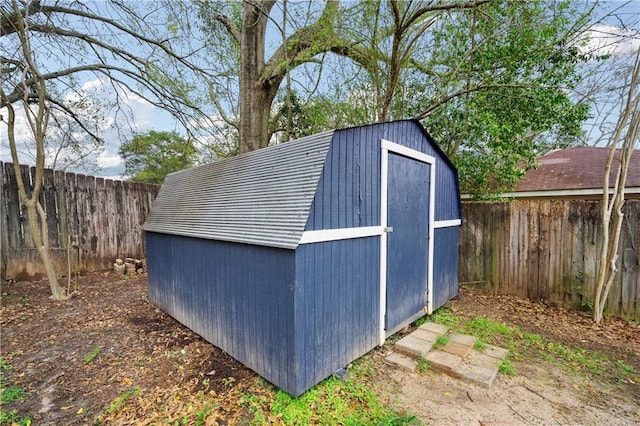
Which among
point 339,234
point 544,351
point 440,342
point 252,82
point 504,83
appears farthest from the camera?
point 252,82

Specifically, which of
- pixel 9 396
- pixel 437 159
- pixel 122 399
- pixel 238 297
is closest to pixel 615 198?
pixel 437 159

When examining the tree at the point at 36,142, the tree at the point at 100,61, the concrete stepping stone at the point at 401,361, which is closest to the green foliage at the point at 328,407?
the concrete stepping stone at the point at 401,361

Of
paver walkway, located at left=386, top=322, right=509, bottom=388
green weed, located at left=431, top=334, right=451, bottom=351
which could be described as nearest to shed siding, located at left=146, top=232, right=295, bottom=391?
paver walkway, located at left=386, top=322, right=509, bottom=388

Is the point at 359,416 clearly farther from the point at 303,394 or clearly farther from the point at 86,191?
the point at 86,191

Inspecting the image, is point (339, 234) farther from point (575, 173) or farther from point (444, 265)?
point (575, 173)

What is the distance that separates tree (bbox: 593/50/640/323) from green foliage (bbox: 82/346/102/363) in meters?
6.67

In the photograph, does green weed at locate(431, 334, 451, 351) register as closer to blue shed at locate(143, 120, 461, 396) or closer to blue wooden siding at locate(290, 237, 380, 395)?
blue shed at locate(143, 120, 461, 396)

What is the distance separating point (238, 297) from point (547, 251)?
510cm

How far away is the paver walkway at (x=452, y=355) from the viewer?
9.02 ft

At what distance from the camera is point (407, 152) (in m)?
3.55

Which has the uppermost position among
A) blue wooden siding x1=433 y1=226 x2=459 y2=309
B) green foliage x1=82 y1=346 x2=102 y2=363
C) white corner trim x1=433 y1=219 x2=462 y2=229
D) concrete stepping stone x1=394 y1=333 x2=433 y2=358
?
white corner trim x1=433 y1=219 x2=462 y2=229

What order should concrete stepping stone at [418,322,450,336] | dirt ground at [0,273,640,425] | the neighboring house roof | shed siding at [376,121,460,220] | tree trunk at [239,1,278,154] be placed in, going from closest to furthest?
dirt ground at [0,273,640,425], shed siding at [376,121,460,220], concrete stepping stone at [418,322,450,336], tree trunk at [239,1,278,154], the neighboring house roof

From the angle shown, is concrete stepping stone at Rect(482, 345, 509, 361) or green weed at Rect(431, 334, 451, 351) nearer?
concrete stepping stone at Rect(482, 345, 509, 361)

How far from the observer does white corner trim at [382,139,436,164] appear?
3.19 m
